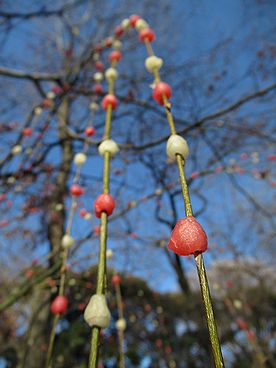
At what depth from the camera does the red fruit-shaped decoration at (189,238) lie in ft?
1.10

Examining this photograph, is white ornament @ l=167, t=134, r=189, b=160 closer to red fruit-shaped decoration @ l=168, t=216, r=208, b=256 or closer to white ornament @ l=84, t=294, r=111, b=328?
red fruit-shaped decoration @ l=168, t=216, r=208, b=256

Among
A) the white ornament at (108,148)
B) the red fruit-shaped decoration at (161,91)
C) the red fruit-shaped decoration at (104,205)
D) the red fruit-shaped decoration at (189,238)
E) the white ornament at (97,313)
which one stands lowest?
the white ornament at (97,313)

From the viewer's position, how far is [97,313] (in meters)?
0.37

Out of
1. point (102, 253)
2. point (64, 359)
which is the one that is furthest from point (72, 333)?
point (102, 253)

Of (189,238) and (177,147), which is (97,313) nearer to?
(189,238)

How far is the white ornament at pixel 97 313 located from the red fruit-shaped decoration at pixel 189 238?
0.12 meters

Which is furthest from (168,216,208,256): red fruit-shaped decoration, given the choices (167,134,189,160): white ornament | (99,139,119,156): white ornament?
(99,139,119,156): white ornament

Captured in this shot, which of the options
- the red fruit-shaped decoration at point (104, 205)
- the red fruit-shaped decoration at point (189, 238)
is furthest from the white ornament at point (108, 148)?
the red fruit-shaped decoration at point (189, 238)

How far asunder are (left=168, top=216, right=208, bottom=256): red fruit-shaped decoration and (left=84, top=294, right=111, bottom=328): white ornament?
0.40 ft

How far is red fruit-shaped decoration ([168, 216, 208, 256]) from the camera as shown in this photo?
0.33 metres

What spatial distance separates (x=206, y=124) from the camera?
7.30 ft

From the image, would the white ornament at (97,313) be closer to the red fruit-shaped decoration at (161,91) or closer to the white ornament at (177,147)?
the white ornament at (177,147)

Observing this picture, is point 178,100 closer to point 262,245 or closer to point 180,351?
point 180,351

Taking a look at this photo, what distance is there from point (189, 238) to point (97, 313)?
0.51 ft
